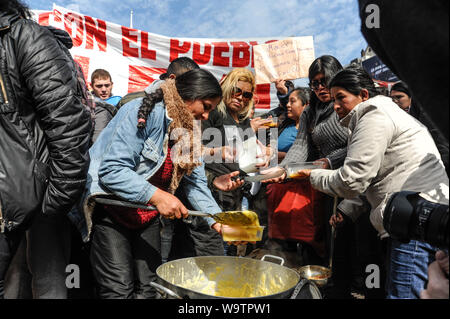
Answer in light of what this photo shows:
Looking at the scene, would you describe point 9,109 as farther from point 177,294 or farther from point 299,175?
point 299,175

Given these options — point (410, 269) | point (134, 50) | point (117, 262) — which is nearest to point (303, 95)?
point (410, 269)

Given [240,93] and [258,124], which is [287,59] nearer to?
[258,124]

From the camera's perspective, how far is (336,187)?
209cm

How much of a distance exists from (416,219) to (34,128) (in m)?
1.61

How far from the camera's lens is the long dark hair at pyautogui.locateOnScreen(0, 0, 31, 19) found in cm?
159

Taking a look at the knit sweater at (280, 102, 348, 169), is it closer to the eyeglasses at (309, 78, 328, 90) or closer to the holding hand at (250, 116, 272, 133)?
the eyeglasses at (309, 78, 328, 90)

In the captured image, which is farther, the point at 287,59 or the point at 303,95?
the point at 287,59

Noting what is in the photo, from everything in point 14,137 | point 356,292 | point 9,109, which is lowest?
point 356,292

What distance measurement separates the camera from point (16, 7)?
1657 millimetres

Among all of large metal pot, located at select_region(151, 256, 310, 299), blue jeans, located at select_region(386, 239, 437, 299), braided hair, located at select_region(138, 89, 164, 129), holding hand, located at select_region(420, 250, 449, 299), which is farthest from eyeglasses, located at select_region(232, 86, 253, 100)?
holding hand, located at select_region(420, 250, 449, 299)

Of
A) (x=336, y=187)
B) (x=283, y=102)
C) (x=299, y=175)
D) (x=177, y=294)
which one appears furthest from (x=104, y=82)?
(x=177, y=294)

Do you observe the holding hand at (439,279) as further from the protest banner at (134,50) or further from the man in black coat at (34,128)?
the protest banner at (134,50)

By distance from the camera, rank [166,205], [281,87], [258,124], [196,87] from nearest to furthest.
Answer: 1. [166,205]
2. [196,87]
3. [258,124]
4. [281,87]
